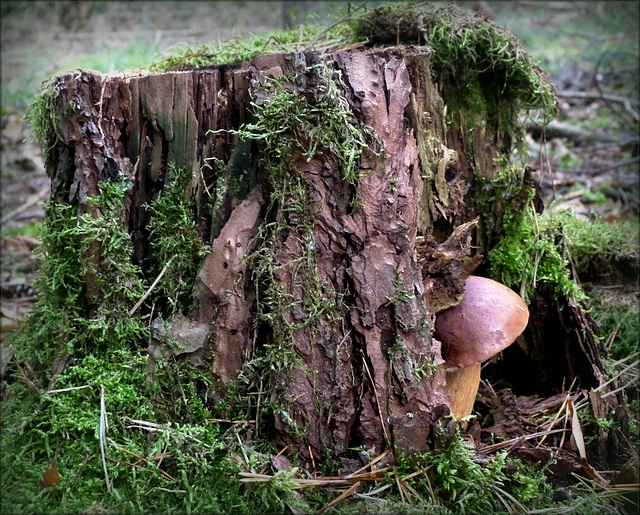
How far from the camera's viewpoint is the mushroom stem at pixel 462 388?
2658mm

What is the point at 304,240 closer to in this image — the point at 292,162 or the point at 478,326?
the point at 292,162

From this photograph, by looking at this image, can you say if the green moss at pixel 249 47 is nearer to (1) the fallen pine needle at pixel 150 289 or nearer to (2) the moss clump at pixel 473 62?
(2) the moss clump at pixel 473 62

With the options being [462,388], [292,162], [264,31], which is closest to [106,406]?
[292,162]

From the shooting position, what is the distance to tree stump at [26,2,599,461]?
2332mm

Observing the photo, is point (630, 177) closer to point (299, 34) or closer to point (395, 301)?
point (299, 34)

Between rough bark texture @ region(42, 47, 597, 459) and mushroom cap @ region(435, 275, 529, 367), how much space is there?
97 millimetres

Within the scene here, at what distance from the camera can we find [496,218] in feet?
10.6

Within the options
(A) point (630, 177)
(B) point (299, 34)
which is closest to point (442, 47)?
(B) point (299, 34)

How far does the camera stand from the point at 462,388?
8.84 feet

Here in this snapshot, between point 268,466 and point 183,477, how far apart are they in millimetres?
328

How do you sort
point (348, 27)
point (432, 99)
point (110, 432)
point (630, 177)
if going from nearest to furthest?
point (110, 432)
point (432, 99)
point (348, 27)
point (630, 177)

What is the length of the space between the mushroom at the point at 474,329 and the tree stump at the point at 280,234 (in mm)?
87

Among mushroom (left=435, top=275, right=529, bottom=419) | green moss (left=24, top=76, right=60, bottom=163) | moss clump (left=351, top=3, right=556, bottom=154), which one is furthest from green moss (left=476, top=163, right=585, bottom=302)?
green moss (left=24, top=76, right=60, bottom=163)

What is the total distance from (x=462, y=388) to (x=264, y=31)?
Answer: 6.36 metres
